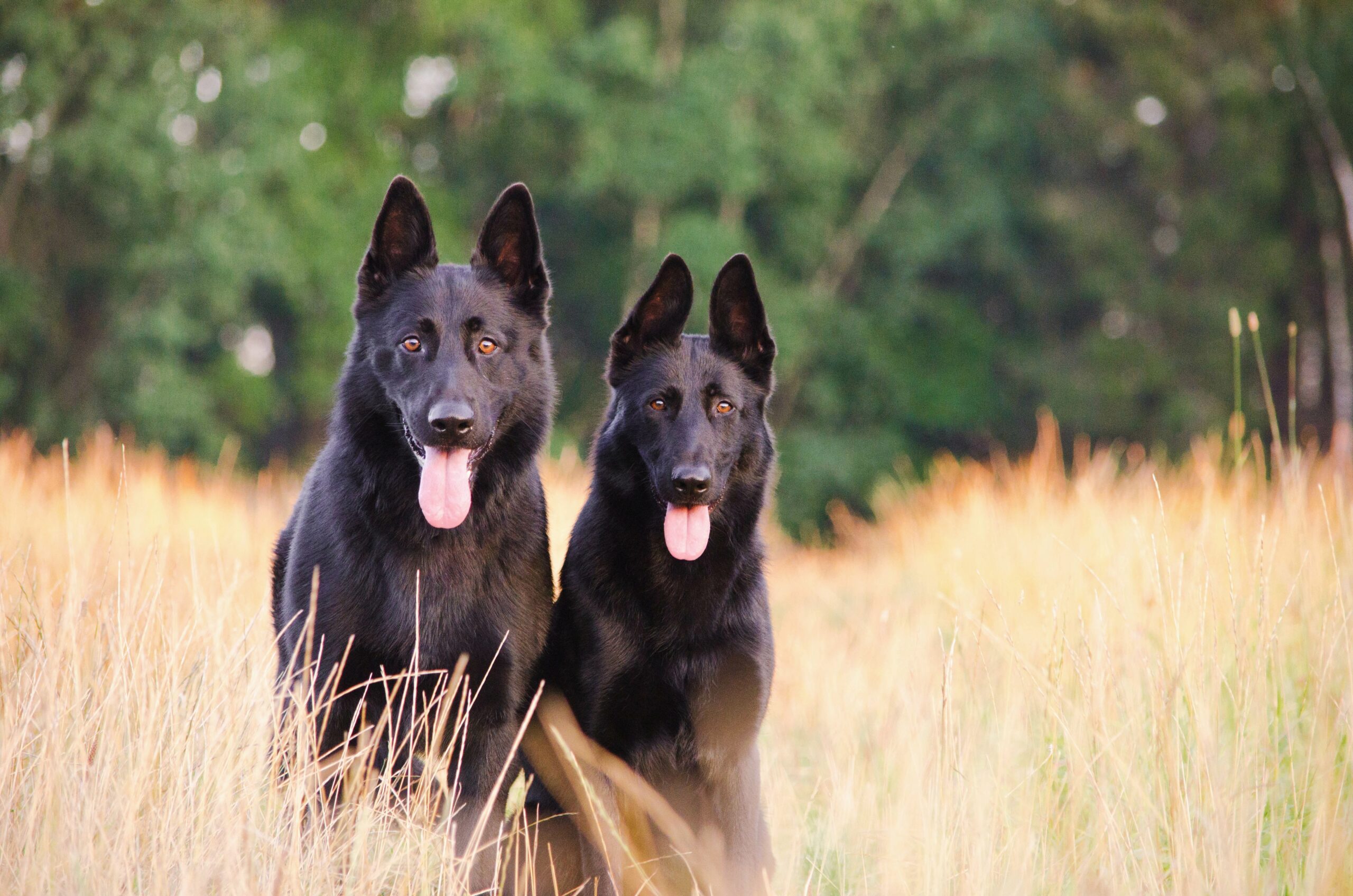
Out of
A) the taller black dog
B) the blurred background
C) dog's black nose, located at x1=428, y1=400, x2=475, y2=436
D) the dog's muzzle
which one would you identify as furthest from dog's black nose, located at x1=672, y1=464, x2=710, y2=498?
the blurred background

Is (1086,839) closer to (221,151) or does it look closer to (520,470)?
(520,470)

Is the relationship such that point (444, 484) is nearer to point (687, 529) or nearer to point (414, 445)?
point (414, 445)

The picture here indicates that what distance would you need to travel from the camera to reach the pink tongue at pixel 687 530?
3.29 meters

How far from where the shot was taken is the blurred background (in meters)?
15.4

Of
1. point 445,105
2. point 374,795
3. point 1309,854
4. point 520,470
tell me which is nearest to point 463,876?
point 374,795

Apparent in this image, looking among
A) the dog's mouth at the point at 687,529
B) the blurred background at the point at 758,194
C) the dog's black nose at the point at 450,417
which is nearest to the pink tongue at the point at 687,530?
the dog's mouth at the point at 687,529

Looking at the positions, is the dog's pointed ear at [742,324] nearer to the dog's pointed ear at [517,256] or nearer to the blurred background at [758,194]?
the dog's pointed ear at [517,256]

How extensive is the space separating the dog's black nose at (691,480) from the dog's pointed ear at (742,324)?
22.8 inches

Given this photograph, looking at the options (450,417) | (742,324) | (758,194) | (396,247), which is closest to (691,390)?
(742,324)

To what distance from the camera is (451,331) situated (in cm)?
329

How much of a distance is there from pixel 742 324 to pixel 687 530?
750mm

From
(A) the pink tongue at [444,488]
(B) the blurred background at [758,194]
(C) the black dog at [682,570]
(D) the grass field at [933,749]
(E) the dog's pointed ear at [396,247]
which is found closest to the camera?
(D) the grass field at [933,749]

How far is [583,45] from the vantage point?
19.0 meters

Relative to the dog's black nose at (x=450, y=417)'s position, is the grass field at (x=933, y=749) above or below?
below
